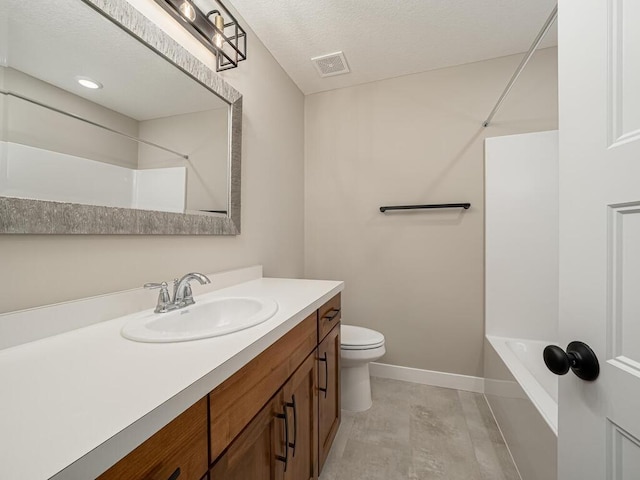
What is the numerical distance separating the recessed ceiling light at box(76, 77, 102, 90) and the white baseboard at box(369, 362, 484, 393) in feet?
7.58

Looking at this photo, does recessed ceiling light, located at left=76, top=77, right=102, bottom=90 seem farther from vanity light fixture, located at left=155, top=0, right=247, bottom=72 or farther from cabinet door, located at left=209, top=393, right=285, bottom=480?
cabinet door, located at left=209, top=393, right=285, bottom=480

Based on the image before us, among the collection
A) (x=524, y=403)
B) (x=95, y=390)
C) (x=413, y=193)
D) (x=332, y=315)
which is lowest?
(x=524, y=403)

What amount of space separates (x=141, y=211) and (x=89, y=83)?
42 cm

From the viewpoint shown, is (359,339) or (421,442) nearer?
(421,442)

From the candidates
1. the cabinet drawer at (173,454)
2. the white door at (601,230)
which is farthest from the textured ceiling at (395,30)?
the cabinet drawer at (173,454)

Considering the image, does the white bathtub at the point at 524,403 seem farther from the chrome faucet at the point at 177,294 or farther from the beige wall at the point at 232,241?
the beige wall at the point at 232,241

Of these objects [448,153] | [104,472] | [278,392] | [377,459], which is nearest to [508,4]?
[448,153]

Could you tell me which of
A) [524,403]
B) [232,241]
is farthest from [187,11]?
[524,403]

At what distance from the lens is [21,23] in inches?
27.7

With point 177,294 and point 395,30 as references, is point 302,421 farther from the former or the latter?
point 395,30

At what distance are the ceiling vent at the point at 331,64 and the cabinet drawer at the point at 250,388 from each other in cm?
187

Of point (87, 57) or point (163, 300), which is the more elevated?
point (87, 57)

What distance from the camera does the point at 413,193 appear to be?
6.86 feet

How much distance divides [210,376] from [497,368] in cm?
179
